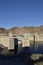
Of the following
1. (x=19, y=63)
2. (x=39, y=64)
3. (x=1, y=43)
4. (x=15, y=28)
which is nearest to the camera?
(x=19, y=63)

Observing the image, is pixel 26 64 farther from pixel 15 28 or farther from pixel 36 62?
pixel 15 28

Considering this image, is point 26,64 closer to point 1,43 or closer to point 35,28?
point 1,43

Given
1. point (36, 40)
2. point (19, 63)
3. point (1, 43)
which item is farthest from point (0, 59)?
point (36, 40)

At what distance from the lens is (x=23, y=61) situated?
11758mm

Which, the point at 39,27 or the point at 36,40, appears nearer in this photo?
the point at 36,40

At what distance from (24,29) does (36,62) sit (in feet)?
177

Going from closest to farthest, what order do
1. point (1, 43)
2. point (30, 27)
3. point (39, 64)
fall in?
point (39, 64), point (1, 43), point (30, 27)

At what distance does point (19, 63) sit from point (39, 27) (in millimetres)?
60965

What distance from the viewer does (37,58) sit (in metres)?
13.7

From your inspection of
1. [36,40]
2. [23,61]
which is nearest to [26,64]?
[23,61]

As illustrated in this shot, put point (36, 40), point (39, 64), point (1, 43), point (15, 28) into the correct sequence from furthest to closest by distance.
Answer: point (15, 28)
point (36, 40)
point (1, 43)
point (39, 64)

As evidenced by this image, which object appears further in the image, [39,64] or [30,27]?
[30,27]

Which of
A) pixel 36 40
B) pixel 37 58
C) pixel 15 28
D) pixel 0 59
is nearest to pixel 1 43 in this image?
pixel 37 58

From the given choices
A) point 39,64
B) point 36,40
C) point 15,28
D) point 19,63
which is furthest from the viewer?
point 15,28
